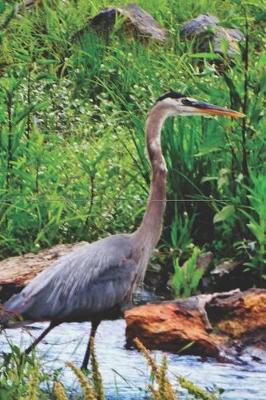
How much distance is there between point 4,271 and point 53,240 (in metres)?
0.69

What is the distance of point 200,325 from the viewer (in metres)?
7.02

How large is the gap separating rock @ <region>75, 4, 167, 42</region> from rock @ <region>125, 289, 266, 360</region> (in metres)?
5.31

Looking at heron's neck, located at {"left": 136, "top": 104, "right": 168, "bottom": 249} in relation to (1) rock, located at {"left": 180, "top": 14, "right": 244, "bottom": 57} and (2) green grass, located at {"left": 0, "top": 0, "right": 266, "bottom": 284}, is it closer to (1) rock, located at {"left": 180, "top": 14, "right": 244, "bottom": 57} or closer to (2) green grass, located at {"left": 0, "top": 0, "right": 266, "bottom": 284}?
(2) green grass, located at {"left": 0, "top": 0, "right": 266, "bottom": 284}

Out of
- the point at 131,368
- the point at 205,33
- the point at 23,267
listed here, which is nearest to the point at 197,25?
the point at 205,33

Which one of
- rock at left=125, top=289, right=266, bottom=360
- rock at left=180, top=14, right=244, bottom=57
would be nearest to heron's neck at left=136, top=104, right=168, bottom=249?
rock at left=125, top=289, right=266, bottom=360

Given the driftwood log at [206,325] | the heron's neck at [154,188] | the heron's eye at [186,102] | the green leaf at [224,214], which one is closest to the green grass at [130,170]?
the green leaf at [224,214]

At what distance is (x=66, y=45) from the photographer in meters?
12.0

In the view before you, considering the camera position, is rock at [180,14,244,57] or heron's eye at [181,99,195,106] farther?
rock at [180,14,244,57]

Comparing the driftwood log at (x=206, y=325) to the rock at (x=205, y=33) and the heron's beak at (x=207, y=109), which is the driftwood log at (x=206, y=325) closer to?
the heron's beak at (x=207, y=109)

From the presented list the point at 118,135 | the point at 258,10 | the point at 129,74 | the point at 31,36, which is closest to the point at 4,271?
the point at 118,135

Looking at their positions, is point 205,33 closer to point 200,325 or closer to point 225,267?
point 225,267

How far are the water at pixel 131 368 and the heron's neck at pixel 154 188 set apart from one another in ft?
1.90

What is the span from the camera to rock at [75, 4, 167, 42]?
12125mm

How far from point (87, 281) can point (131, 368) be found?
0.47m
